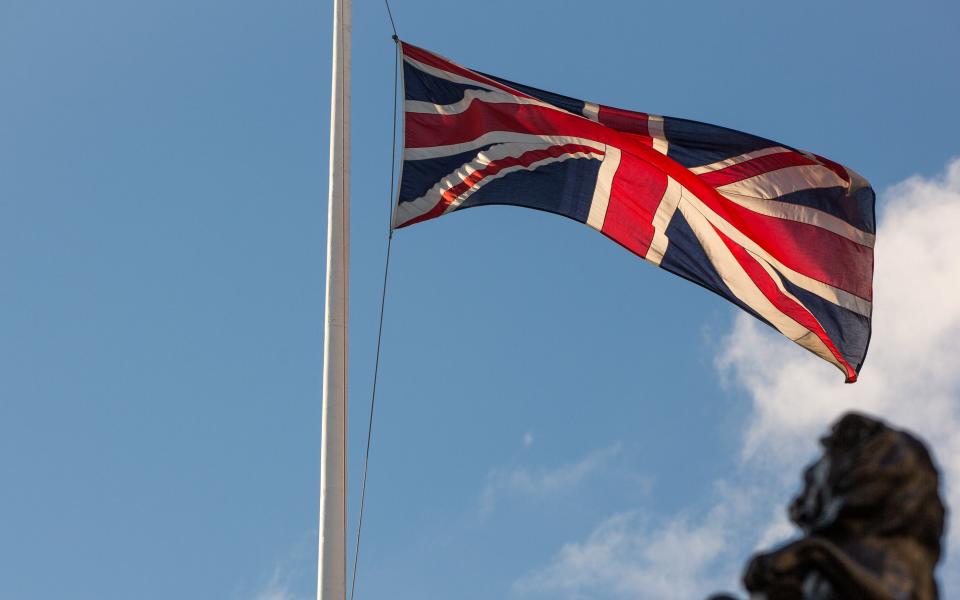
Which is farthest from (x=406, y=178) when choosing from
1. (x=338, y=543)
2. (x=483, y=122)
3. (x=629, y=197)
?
(x=338, y=543)

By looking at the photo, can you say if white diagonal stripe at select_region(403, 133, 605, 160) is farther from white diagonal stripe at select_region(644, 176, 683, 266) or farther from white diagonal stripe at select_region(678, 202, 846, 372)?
white diagonal stripe at select_region(678, 202, 846, 372)

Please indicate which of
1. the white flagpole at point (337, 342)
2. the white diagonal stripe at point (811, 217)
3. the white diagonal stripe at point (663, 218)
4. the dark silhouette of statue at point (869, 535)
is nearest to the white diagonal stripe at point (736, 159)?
the white diagonal stripe at point (663, 218)

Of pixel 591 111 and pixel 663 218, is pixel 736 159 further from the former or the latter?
pixel 591 111

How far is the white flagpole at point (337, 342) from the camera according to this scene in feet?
44.8

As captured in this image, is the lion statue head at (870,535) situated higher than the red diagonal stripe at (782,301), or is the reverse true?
the red diagonal stripe at (782,301)

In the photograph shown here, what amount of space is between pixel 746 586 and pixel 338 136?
12.4m

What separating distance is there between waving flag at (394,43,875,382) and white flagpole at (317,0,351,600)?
968 millimetres

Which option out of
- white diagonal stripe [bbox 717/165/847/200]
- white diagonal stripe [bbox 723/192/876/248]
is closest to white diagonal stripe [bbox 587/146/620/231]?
white diagonal stripe [bbox 717/165/847/200]

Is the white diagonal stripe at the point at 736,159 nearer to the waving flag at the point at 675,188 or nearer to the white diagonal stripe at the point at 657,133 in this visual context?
the waving flag at the point at 675,188

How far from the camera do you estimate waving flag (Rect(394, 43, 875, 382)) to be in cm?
1623

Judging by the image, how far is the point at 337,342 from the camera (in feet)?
49.5

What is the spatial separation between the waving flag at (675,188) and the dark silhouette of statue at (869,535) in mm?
10887

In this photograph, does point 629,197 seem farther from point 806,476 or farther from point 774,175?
point 806,476

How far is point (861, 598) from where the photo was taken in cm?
477
